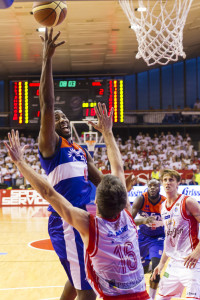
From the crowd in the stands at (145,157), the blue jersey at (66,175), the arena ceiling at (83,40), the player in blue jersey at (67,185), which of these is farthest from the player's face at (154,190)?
the crowd in the stands at (145,157)

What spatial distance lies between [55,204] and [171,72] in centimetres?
2276

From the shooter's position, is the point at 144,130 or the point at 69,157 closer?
the point at 69,157

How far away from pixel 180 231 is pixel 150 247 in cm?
157

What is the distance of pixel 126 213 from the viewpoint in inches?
90.0

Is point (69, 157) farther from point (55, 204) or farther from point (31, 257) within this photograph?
point (31, 257)

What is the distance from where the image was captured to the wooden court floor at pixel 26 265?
214 inches

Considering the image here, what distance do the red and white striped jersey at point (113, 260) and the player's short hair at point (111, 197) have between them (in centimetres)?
7

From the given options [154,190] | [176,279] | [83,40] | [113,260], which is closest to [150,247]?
[154,190]

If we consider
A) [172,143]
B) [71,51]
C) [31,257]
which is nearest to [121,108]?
[71,51]

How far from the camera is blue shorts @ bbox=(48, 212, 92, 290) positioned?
298 cm

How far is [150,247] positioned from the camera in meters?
5.43

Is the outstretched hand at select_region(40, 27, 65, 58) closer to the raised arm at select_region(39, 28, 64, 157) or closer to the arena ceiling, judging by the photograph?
the raised arm at select_region(39, 28, 64, 157)

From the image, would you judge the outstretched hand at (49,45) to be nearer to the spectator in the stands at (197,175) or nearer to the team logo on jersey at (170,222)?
the team logo on jersey at (170,222)

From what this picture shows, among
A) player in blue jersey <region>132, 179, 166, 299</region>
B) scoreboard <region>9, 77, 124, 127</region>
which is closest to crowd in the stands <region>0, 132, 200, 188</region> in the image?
scoreboard <region>9, 77, 124, 127</region>
